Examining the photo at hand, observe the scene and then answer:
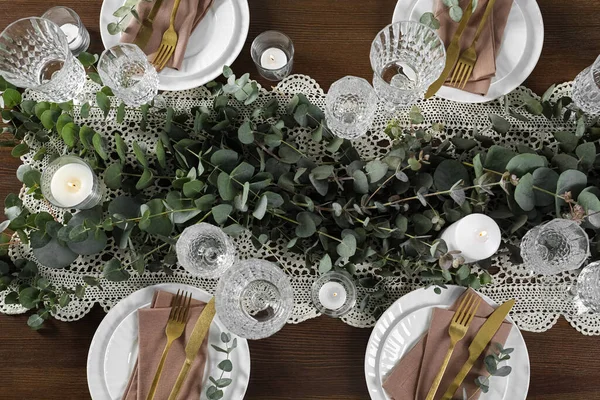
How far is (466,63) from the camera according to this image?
0.95 meters

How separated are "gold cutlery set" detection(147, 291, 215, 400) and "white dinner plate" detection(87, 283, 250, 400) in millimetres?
26

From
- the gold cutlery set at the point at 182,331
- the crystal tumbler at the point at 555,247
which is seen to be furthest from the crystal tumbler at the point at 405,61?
the gold cutlery set at the point at 182,331

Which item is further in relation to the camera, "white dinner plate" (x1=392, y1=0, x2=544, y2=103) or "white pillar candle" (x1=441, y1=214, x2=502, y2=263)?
"white dinner plate" (x1=392, y1=0, x2=544, y2=103)

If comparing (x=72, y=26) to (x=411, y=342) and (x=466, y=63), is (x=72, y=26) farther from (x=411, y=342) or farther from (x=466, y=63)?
(x=411, y=342)

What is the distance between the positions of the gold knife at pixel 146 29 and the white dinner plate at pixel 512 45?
17.9 inches

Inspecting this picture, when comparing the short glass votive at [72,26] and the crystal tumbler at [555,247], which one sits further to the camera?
the short glass votive at [72,26]

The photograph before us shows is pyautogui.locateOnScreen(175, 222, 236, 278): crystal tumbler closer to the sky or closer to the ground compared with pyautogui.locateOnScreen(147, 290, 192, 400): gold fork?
closer to the sky

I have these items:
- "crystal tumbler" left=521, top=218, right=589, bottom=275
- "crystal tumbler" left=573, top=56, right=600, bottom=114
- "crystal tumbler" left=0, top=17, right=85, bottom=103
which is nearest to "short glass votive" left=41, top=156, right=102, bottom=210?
"crystal tumbler" left=0, top=17, right=85, bottom=103

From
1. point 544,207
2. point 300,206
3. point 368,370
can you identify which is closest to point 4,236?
point 300,206

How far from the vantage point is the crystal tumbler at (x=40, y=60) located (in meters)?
0.91

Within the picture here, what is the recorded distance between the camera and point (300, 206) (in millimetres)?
895

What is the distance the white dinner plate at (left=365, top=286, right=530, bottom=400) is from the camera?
0.93m

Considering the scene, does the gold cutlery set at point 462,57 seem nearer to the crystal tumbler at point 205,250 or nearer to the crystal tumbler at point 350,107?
the crystal tumbler at point 350,107

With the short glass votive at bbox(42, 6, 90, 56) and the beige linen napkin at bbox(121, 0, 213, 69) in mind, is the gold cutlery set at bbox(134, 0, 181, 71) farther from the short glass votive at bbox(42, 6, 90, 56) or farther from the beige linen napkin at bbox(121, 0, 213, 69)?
the short glass votive at bbox(42, 6, 90, 56)
